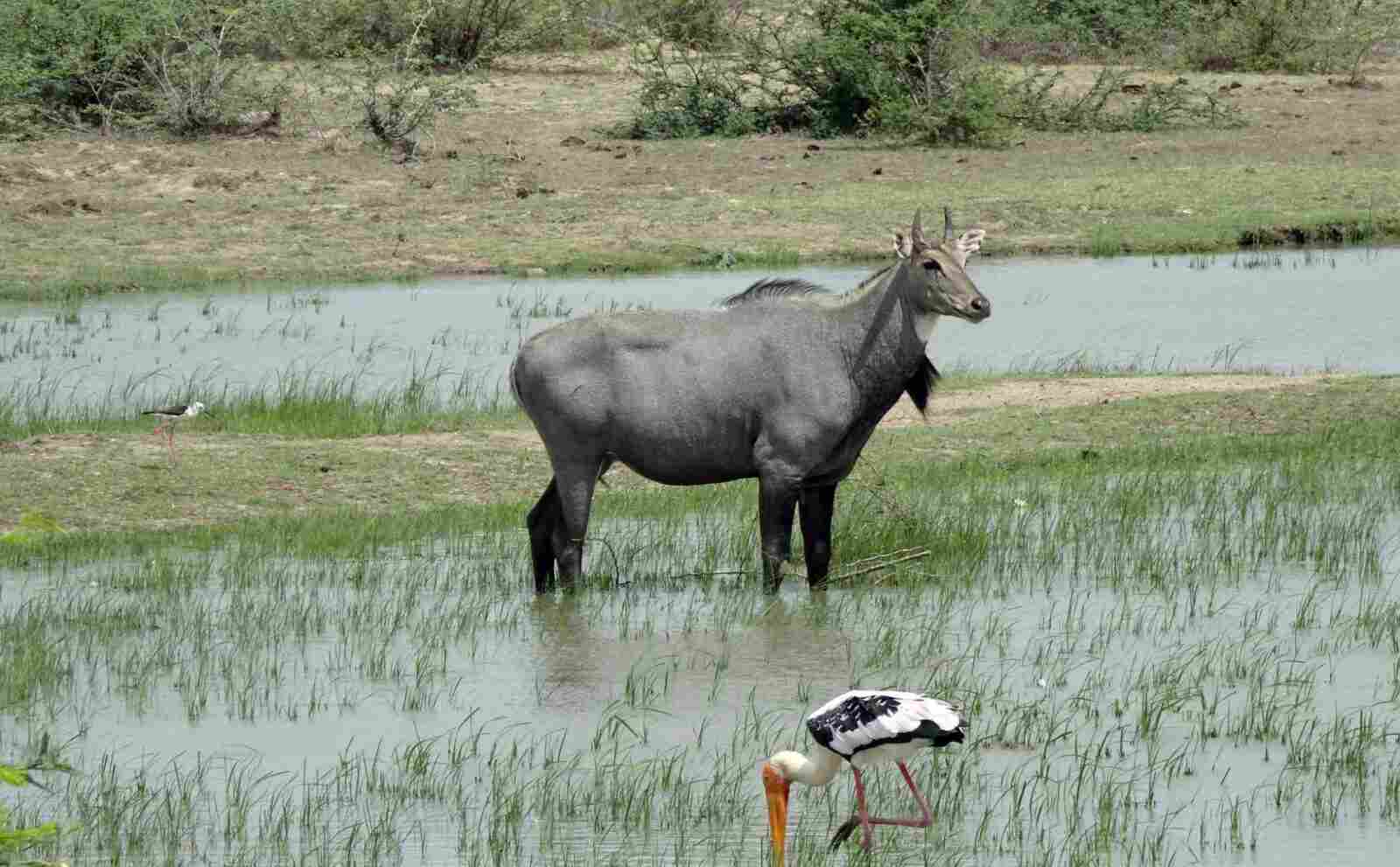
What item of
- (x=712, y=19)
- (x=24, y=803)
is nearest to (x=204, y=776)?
(x=24, y=803)

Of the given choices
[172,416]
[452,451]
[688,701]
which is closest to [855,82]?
[452,451]

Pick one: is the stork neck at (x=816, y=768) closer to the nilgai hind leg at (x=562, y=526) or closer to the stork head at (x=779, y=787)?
the stork head at (x=779, y=787)

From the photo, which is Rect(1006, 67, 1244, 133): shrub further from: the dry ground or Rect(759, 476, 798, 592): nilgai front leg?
Rect(759, 476, 798, 592): nilgai front leg

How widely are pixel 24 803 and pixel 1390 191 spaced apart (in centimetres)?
1916

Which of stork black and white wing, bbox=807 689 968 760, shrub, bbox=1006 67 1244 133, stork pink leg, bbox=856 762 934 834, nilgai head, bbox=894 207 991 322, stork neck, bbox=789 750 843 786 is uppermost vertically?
nilgai head, bbox=894 207 991 322

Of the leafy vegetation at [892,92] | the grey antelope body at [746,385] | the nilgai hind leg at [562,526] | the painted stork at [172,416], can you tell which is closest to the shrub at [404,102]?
the leafy vegetation at [892,92]

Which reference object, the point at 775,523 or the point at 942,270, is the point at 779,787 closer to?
the point at 775,523

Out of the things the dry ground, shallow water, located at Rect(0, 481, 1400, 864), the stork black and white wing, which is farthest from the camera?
the dry ground

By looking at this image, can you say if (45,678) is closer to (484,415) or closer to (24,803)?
(24,803)

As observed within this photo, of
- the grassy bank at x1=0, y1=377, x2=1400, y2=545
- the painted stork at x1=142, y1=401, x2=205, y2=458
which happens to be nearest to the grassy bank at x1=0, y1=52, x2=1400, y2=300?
the painted stork at x1=142, y1=401, x2=205, y2=458

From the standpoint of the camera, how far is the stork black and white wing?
6098mm

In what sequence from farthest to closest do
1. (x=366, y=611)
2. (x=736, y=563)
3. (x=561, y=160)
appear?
(x=561, y=160) < (x=736, y=563) < (x=366, y=611)

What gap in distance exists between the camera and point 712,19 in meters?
31.2

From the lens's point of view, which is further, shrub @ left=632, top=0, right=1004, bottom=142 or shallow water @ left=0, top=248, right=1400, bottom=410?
shrub @ left=632, top=0, right=1004, bottom=142
